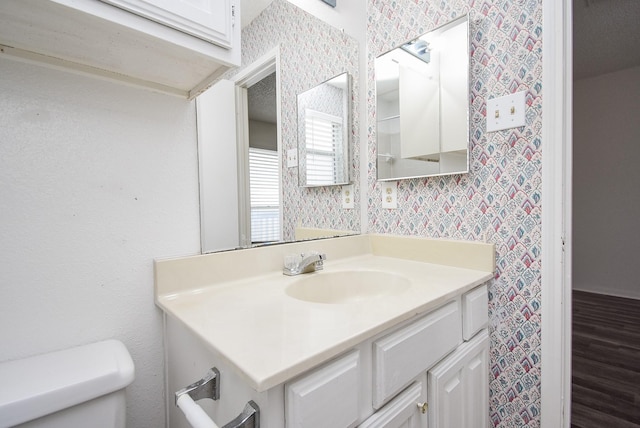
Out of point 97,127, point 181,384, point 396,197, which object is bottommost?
point 181,384

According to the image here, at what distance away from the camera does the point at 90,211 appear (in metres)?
0.72

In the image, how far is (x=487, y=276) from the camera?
103 centimetres

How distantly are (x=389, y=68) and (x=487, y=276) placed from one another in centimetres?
96

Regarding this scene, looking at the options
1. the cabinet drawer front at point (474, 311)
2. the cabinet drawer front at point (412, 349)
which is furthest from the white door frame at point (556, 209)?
the cabinet drawer front at point (412, 349)

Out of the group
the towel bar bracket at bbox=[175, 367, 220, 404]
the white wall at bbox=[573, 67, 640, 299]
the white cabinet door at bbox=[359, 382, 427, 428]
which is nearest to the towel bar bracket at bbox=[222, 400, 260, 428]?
the towel bar bracket at bbox=[175, 367, 220, 404]

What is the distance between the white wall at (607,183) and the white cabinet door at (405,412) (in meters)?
3.96

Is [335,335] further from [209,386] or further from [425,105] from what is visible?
[425,105]

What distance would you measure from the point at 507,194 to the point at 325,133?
772mm

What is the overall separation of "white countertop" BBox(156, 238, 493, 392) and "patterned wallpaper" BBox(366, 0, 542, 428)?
14 centimetres

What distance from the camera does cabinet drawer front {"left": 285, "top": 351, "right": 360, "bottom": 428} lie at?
1.58 ft

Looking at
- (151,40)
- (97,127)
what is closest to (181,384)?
(97,127)

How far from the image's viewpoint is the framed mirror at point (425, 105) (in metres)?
1.10

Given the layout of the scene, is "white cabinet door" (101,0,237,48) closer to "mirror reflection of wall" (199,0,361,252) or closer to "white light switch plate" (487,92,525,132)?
"mirror reflection of wall" (199,0,361,252)

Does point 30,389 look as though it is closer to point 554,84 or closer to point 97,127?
point 97,127
